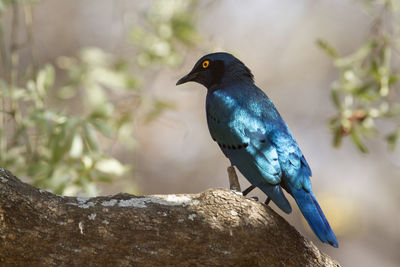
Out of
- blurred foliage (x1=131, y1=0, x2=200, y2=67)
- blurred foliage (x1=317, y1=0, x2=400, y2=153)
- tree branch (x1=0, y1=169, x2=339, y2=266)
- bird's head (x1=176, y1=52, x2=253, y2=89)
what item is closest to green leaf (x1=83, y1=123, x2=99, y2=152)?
bird's head (x1=176, y1=52, x2=253, y2=89)

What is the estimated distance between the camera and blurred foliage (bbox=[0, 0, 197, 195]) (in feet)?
14.3

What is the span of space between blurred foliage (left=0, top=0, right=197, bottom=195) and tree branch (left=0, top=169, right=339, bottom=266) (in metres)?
1.50

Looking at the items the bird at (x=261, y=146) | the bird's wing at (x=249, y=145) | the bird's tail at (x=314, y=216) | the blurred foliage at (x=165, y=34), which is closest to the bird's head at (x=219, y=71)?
the bird at (x=261, y=146)

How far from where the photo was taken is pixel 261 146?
359 cm

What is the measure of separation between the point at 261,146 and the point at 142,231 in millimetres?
1123

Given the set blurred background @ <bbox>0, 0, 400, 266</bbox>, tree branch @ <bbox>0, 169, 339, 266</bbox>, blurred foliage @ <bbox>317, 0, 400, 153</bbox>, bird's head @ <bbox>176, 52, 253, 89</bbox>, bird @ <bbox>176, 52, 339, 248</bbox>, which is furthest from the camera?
blurred background @ <bbox>0, 0, 400, 266</bbox>

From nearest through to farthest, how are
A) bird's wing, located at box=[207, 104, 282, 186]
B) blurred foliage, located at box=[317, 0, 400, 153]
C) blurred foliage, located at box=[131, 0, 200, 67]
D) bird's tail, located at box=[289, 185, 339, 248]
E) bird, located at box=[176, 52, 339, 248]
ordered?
1. bird's tail, located at box=[289, 185, 339, 248]
2. bird, located at box=[176, 52, 339, 248]
3. bird's wing, located at box=[207, 104, 282, 186]
4. blurred foliage, located at box=[317, 0, 400, 153]
5. blurred foliage, located at box=[131, 0, 200, 67]

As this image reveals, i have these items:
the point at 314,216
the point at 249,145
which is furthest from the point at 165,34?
the point at 314,216

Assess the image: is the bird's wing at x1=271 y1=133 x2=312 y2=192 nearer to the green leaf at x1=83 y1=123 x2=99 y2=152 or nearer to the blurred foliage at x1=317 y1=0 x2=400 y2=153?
the blurred foliage at x1=317 y1=0 x2=400 y2=153

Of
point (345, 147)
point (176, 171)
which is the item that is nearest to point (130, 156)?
point (176, 171)

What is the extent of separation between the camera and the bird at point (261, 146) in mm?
3361

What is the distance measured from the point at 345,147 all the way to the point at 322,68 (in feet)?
4.28

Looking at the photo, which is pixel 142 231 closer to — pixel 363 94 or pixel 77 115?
pixel 77 115

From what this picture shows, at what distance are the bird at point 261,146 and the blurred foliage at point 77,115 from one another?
90cm
